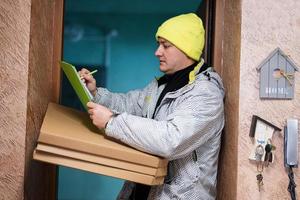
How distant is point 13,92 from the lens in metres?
1.36

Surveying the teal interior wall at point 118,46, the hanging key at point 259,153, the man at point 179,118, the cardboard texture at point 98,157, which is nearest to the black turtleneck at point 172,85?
the man at point 179,118

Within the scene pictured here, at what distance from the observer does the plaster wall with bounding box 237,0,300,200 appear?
1374mm

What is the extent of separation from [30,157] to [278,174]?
964mm

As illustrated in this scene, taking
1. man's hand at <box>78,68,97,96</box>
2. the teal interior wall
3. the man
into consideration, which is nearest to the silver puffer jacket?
the man

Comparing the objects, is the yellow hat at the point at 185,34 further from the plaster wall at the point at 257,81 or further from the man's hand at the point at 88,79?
the man's hand at the point at 88,79

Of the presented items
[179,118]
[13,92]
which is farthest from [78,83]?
[179,118]

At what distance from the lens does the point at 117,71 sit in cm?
315

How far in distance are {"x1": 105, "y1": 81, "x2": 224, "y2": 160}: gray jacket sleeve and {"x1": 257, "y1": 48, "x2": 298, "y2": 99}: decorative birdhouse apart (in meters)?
0.21

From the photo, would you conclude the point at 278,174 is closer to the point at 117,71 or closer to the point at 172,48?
the point at 172,48

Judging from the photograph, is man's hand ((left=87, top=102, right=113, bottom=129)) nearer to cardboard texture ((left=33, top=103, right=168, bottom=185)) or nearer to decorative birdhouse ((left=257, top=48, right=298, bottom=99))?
cardboard texture ((left=33, top=103, right=168, bottom=185))

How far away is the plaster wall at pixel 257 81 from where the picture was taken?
1374mm

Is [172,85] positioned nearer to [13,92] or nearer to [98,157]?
[98,157]

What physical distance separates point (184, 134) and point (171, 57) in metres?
0.40

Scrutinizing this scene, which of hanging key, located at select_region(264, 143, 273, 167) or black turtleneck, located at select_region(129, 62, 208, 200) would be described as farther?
black turtleneck, located at select_region(129, 62, 208, 200)
